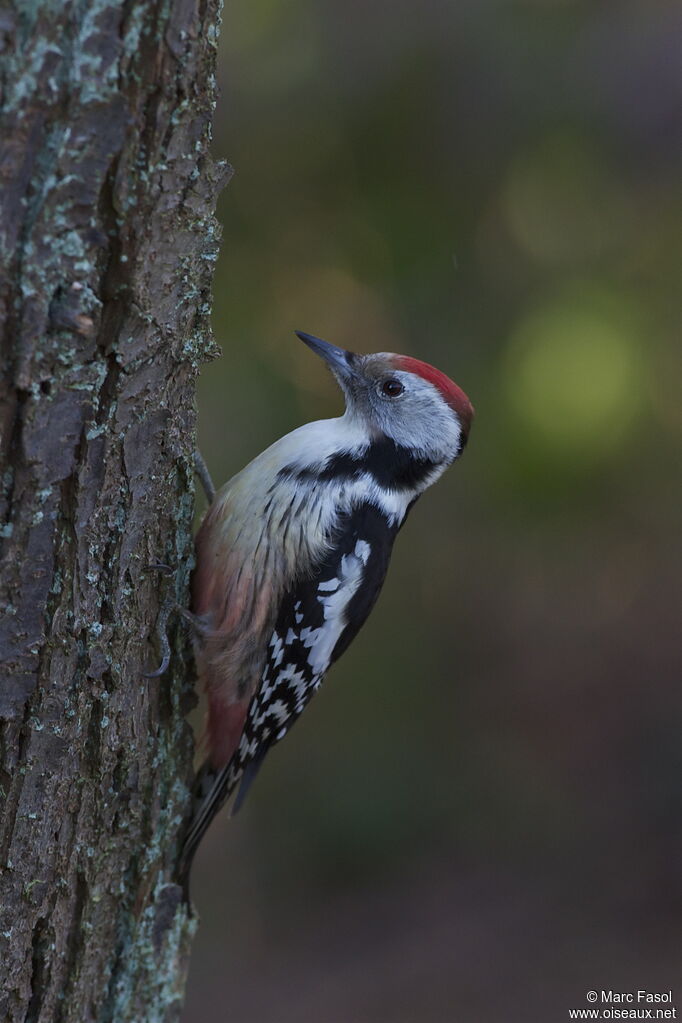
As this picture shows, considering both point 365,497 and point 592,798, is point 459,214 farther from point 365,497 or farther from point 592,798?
point 592,798

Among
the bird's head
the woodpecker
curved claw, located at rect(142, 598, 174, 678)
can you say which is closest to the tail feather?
the woodpecker

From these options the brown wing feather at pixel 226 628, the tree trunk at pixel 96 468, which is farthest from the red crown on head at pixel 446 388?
the tree trunk at pixel 96 468

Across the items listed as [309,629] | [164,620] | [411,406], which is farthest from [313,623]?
[411,406]

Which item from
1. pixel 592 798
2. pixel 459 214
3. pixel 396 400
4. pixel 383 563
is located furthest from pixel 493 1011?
pixel 459 214

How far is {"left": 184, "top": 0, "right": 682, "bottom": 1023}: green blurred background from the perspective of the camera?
150 inches

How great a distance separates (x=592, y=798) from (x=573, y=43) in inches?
170

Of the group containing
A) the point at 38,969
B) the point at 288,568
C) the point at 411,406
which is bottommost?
the point at 38,969

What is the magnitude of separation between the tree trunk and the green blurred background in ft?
6.28

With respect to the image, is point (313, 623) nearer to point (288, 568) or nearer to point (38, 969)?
point (288, 568)

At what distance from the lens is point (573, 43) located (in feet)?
12.4

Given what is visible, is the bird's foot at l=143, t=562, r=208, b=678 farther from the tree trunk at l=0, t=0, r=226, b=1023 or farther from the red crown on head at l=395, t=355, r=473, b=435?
the red crown on head at l=395, t=355, r=473, b=435

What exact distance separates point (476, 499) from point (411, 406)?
1.67 metres

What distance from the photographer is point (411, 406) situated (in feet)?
10.5

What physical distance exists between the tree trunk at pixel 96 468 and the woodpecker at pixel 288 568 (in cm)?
21
